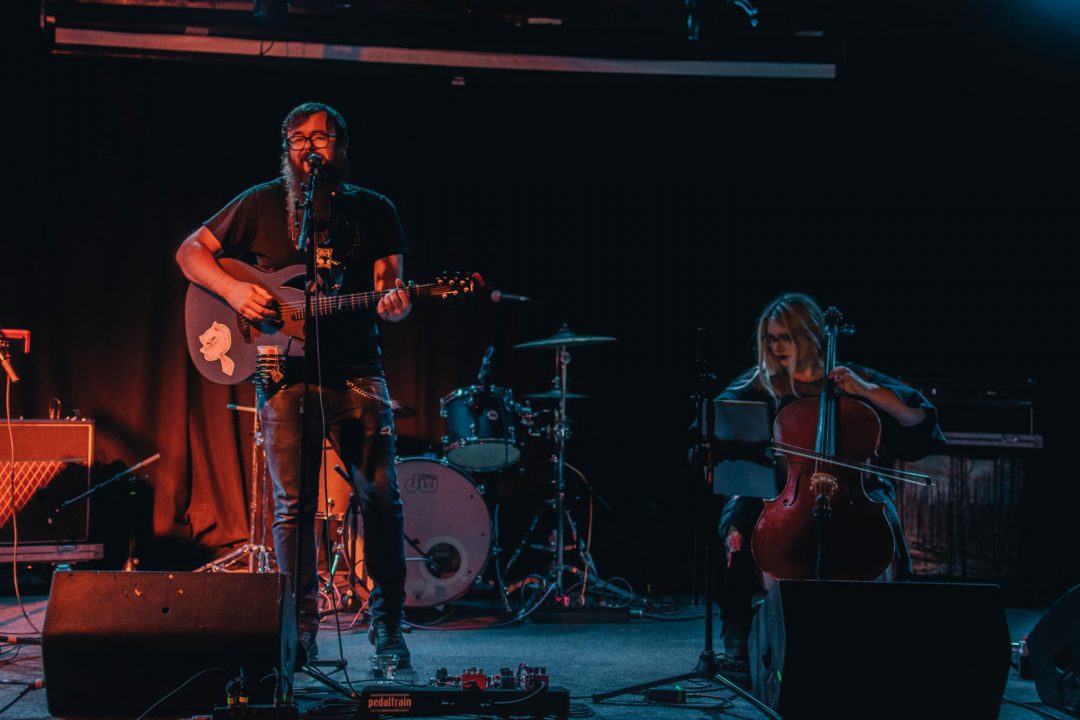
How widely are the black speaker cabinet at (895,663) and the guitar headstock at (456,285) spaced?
155cm

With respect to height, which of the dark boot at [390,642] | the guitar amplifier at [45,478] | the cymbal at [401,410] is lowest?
the dark boot at [390,642]

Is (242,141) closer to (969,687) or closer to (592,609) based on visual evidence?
(592,609)

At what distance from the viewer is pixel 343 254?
12.6 ft

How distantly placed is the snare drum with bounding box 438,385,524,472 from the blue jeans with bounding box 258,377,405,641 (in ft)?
5.23

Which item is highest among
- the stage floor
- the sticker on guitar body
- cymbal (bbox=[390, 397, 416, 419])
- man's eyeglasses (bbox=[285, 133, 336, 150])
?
man's eyeglasses (bbox=[285, 133, 336, 150])

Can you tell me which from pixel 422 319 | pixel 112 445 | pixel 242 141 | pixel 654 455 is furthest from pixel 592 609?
pixel 242 141

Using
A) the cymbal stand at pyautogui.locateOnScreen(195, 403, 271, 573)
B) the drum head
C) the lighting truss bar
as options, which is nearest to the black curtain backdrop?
the lighting truss bar

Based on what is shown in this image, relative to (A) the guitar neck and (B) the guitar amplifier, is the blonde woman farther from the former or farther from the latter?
(B) the guitar amplifier

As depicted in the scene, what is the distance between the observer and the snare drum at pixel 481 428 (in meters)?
5.63

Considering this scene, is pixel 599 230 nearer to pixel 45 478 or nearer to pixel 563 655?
pixel 563 655

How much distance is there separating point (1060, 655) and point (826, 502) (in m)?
0.94

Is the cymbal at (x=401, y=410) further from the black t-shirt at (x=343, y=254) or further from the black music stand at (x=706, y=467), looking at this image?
the black music stand at (x=706, y=467)

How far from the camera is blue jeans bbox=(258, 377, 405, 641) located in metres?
3.86

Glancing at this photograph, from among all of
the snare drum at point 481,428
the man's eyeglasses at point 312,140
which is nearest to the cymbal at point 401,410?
the snare drum at point 481,428
